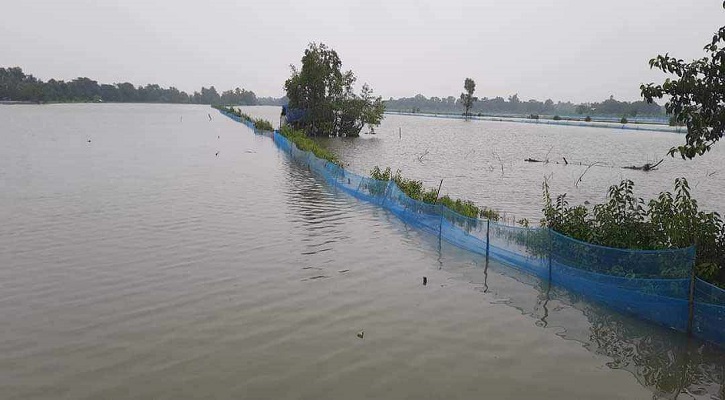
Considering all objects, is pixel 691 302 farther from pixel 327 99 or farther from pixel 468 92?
pixel 468 92

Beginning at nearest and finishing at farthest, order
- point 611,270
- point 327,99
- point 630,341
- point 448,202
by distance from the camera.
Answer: point 630,341 < point 611,270 < point 448,202 < point 327,99

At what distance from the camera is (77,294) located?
995 centimetres

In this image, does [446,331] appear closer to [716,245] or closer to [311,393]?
[311,393]

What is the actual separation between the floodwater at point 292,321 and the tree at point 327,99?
42.4m

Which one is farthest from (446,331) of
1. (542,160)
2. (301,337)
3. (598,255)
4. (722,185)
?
(542,160)

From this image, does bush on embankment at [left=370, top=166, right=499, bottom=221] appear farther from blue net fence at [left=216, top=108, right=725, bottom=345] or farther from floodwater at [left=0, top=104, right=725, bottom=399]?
blue net fence at [left=216, top=108, right=725, bottom=345]

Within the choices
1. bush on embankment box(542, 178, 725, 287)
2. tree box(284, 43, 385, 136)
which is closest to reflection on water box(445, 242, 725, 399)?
bush on embankment box(542, 178, 725, 287)

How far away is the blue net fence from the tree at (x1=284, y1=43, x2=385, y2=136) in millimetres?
44904

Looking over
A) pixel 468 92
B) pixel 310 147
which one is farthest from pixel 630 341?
pixel 468 92

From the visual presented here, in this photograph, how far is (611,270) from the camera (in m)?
9.62

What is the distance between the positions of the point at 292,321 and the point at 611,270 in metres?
6.24

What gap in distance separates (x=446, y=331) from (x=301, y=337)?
8.48ft

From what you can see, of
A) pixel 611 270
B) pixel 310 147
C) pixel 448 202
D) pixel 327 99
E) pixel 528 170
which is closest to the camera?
pixel 611 270

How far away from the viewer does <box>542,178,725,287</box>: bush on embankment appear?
30.4ft
